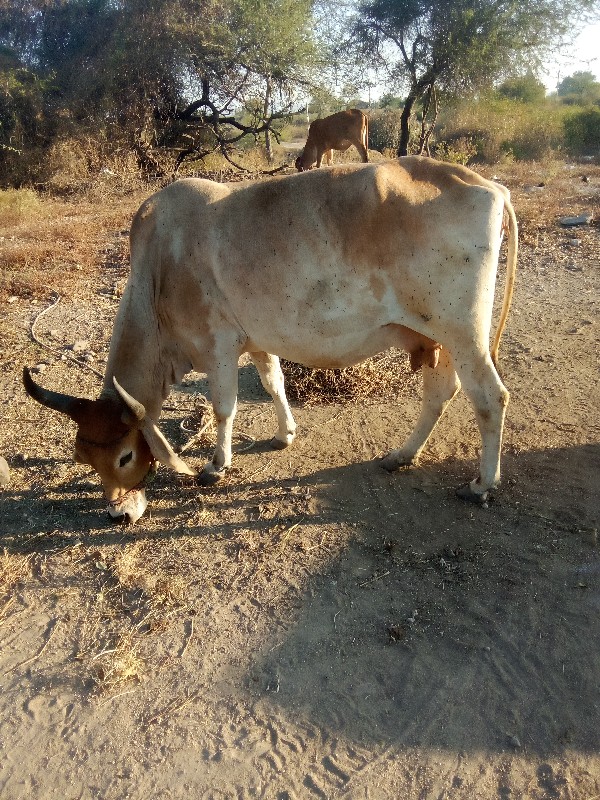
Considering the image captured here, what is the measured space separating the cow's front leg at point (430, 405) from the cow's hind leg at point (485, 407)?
1.62 feet

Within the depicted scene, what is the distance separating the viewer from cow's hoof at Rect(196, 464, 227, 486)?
4793mm

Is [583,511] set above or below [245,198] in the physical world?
below

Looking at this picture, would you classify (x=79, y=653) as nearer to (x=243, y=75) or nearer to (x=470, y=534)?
(x=470, y=534)

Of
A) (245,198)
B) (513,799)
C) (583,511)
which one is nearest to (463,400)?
(583,511)

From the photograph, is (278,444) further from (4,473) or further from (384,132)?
→ (384,132)

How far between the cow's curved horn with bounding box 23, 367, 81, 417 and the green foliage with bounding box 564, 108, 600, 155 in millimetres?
25534

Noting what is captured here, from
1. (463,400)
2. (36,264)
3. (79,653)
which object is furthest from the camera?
(36,264)

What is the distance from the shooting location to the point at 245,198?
424cm

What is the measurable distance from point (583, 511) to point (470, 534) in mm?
824

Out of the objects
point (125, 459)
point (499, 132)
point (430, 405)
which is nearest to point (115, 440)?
point (125, 459)

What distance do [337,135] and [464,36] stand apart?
7.19 m

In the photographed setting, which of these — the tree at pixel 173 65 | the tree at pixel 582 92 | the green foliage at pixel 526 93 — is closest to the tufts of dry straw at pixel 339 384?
the tree at pixel 173 65

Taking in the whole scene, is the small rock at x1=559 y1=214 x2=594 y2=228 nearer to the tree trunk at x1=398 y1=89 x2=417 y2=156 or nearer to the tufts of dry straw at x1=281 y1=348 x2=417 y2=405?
the tufts of dry straw at x1=281 y1=348 x2=417 y2=405

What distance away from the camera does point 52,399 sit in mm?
3781
